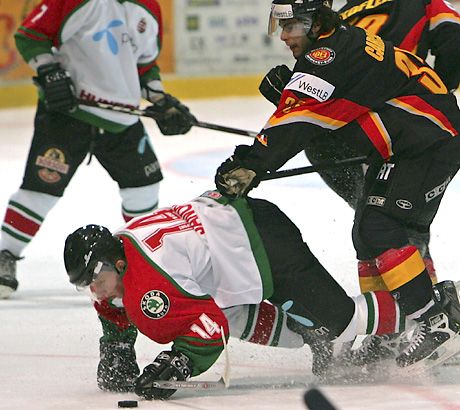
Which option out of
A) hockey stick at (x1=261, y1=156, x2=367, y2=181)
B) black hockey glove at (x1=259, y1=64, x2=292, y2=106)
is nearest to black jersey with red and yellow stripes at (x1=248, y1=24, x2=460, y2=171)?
hockey stick at (x1=261, y1=156, x2=367, y2=181)

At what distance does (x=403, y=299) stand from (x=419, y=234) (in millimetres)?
423

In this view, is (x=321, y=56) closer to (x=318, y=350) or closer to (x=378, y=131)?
(x=378, y=131)

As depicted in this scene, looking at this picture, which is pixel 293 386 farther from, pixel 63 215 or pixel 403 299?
pixel 63 215

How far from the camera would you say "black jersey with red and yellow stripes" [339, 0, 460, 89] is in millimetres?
3617

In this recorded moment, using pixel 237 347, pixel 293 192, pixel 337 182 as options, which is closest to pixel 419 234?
pixel 337 182

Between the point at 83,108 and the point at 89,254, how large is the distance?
4.86ft

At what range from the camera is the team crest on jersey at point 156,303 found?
110 inches

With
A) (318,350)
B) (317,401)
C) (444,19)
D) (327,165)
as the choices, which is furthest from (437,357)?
(317,401)

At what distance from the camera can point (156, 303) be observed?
2795 millimetres

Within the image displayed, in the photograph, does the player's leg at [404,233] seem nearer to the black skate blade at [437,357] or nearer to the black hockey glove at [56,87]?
the black skate blade at [437,357]

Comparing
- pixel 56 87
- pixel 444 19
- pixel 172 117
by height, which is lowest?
pixel 172 117

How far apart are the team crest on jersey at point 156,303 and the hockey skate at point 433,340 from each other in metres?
0.70

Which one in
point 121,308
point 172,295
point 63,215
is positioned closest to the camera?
point 172,295

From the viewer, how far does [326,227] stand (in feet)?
16.3
